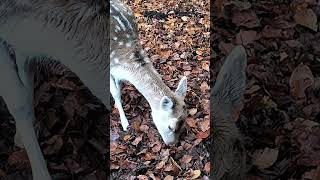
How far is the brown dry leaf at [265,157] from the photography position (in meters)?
1.86

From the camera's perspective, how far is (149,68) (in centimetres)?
178

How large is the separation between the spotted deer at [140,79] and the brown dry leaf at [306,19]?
0.44 metres

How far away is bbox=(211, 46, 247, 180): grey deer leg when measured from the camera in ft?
5.97

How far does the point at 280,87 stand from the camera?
1868mm

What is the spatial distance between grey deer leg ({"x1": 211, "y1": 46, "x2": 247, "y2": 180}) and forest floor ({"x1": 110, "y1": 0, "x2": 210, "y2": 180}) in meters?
0.04

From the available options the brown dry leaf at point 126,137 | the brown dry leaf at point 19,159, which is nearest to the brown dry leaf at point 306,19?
the brown dry leaf at point 126,137

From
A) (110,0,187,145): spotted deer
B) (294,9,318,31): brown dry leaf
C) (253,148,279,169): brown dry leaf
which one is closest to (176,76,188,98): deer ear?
Answer: (110,0,187,145): spotted deer

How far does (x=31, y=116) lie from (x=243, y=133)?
26.3 inches

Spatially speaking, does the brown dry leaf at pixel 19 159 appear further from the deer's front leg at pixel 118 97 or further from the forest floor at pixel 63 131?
the deer's front leg at pixel 118 97

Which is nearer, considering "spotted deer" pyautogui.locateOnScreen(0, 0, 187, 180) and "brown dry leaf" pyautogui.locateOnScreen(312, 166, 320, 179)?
"spotted deer" pyautogui.locateOnScreen(0, 0, 187, 180)

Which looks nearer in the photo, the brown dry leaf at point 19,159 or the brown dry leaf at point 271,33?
the brown dry leaf at point 19,159

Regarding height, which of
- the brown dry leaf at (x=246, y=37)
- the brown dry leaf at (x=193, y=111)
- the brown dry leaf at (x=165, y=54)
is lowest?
the brown dry leaf at (x=193, y=111)

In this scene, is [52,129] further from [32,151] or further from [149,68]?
[149,68]

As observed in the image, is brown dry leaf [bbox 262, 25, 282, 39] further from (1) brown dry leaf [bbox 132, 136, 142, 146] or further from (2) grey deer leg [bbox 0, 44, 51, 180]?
(2) grey deer leg [bbox 0, 44, 51, 180]
